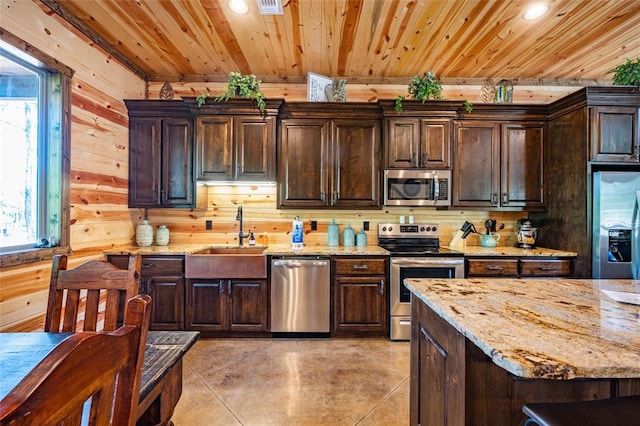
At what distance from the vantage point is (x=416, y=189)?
333cm

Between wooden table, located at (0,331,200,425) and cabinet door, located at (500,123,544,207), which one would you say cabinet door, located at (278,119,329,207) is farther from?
wooden table, located at (0,331,200,425)

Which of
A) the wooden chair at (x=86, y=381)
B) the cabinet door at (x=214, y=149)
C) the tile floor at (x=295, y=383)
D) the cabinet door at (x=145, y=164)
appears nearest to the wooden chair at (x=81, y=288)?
the wooden chair at (x=86, y=381)

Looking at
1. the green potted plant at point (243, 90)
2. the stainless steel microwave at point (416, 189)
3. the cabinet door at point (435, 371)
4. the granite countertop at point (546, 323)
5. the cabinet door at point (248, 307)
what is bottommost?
the cabinet door at point (248, 307)

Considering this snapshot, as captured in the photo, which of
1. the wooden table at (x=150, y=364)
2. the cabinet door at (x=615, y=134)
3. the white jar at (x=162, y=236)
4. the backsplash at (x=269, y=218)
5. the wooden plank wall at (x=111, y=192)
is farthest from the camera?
the backsplash at (x=269, y=218)

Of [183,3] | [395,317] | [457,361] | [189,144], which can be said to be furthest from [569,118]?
[189,144]

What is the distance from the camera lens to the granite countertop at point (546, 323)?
0.73 m

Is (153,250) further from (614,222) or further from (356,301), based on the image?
(614,222)

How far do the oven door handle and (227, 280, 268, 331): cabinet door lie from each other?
1360mm

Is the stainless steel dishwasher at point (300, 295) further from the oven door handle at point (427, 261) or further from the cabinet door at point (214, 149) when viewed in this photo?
the cabinet door at point (214, 149)

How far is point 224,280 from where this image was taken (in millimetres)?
3064

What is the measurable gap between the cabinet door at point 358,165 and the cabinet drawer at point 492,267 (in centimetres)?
113

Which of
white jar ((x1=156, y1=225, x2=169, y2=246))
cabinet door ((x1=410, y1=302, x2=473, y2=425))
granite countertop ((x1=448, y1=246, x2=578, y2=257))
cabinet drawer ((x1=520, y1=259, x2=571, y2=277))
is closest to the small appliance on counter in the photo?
granite countertop ((x1=448, y1=246, x2=578, y2=257))

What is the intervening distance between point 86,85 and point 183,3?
3.76ft

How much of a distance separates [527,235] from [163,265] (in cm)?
386
